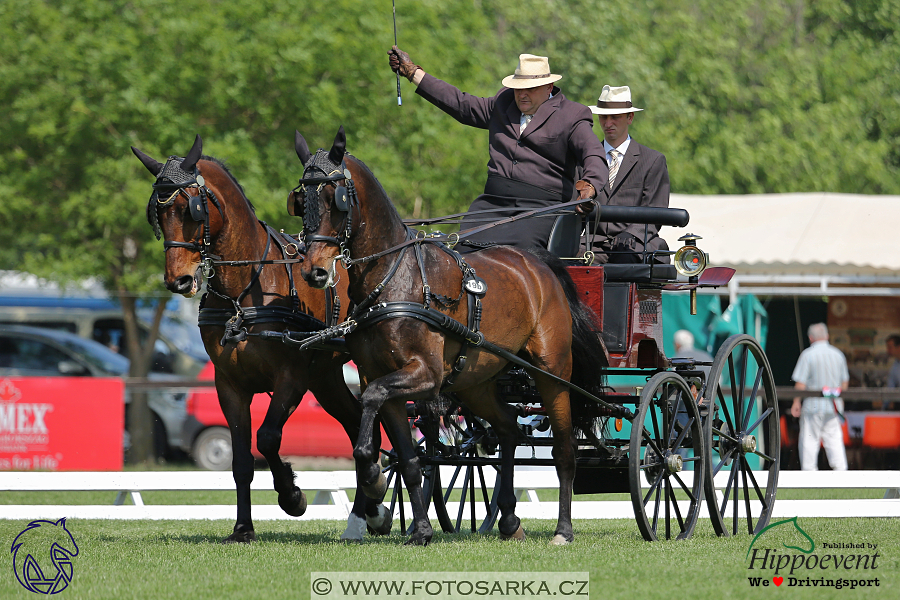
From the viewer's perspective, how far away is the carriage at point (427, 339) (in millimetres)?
6469

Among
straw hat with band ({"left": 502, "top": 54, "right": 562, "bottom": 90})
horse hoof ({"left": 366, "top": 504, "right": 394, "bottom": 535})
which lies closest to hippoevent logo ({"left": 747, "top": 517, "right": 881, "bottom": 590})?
horse hoof ({"left": 366, "top": 504, "right": 394, "bottom": 535})

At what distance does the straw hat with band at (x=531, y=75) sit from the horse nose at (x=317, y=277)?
7.62ft

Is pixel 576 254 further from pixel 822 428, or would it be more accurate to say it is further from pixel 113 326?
pixel 113 326

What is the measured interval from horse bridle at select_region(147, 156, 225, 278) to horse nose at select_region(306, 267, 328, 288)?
107cm

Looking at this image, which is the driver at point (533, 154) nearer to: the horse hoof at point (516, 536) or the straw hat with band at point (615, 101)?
the straw hat with band at point (615, 101)

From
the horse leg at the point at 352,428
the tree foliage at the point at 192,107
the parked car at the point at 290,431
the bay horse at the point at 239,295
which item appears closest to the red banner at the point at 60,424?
the parked car at the point at 290,431

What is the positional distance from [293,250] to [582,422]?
2.14 metres

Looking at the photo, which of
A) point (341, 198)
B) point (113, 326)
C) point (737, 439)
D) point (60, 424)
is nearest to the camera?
point (341, 198)

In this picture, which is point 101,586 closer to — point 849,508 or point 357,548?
point 357,548

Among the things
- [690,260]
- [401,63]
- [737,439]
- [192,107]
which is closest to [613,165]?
[690,260]

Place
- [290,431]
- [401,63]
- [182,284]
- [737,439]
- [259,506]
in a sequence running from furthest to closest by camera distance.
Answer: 1. [290,431]
2. [259,506]
3. [401,63]
4. [737,439]
5. [182,284]

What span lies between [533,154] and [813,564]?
10.5ft

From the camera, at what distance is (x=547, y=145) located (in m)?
7.78

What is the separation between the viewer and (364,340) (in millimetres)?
6570
